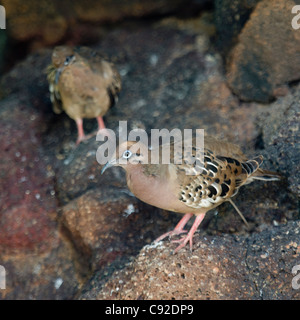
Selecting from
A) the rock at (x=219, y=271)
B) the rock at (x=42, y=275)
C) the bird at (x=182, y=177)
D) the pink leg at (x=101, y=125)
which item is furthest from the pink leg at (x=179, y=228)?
the pink leg at (x=101, y=125)

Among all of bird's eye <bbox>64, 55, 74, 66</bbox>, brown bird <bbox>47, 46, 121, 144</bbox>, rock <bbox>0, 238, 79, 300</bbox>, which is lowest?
rock <bbox>0, 238, 79, 300</bbox>

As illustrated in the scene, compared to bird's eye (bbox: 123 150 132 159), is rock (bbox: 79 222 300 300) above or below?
below

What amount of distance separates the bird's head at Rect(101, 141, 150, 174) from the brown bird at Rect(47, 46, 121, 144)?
170 centimetres

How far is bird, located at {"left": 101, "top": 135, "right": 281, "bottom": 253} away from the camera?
436cm

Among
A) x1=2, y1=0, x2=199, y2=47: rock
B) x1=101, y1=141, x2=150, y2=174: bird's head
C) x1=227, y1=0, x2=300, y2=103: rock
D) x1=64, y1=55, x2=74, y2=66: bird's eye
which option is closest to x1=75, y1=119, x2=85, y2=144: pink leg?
x1=64, y1=55, x2=74, y2=66: bird's eye

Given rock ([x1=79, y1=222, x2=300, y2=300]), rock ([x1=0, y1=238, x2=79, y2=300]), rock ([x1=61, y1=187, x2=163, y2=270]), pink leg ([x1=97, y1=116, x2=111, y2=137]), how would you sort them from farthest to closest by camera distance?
pink leg ([x1=97, y1=116, x2=111, y2=137]) → rock ([x1=0, y1=238, x2=79, y2=300]) → rock ([x1=61, y1=187, x2=163, y2=270]) → rock ([x1=79, y1=222, x2=300, y2=300])

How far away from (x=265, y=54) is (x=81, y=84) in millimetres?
2326

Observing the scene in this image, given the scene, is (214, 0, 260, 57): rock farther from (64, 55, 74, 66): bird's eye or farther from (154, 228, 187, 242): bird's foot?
(154, 228, 187, 242): bird's foot

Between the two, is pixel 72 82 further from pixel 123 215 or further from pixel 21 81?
pixel 123 215

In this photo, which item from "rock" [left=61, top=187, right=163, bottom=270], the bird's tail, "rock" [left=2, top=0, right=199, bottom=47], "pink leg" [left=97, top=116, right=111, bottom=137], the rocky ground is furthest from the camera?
"rock" [left=2, top=0, right=199, bottom=47]

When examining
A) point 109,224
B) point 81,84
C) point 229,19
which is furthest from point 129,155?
point 229,19

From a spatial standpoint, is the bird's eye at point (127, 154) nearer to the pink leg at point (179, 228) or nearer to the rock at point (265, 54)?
the pink leg at point (179, 228)
